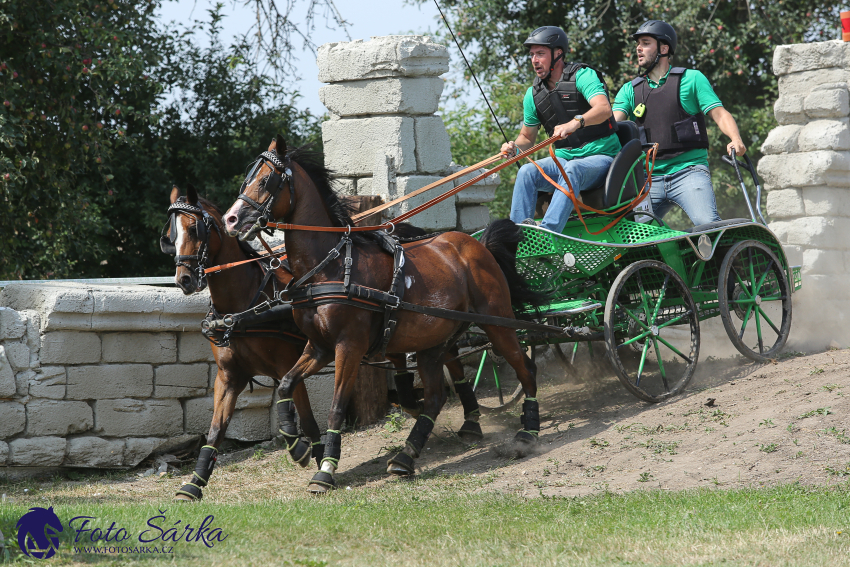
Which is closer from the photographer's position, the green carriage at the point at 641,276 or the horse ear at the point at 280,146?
the horse ear at the point at 280,146

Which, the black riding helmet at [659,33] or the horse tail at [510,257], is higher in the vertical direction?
the black riding helmet at [659,33]

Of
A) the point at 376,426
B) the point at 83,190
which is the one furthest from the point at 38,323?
the point at 83,190

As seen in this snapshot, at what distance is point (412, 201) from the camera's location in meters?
8.37

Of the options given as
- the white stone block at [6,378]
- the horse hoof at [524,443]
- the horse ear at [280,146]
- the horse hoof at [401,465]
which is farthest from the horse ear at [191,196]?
the horse hoof at [524,443]

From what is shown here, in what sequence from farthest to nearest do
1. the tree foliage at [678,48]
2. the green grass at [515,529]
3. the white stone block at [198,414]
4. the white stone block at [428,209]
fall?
1. the tree foliage at [678,48]
2. the white stone block at [428,209]
3. the white stone block at [198,414]
4. the green grass at [515,529]

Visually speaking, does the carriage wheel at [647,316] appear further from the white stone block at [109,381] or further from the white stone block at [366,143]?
the white stone block at [109,381]

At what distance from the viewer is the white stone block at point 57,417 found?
6953 mm

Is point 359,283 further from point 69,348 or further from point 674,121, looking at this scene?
point 674,121

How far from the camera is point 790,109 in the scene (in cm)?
1007

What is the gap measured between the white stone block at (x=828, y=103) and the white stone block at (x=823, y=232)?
1.12 metres

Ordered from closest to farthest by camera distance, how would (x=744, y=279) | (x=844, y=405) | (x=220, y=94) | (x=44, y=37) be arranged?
(x=844, y=405) → (x=744, y=279) → (x=44, y=37) → (x=220, y=94)

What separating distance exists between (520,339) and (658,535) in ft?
9.77

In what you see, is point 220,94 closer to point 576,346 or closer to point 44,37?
point 44,37

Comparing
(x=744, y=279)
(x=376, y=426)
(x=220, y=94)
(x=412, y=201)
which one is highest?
(x=220, y=94)
